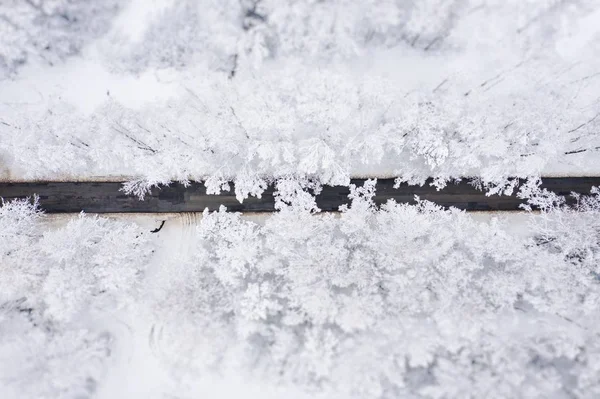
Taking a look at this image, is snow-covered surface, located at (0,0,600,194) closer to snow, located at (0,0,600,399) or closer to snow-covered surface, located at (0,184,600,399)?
snow, located at (0,0,600,399)

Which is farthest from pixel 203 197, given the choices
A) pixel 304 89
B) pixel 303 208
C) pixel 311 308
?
pixel 311 308

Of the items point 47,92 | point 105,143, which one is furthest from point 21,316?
point 47,92

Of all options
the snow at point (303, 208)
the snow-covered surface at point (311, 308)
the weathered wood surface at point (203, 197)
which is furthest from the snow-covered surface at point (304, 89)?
the snow-covered surface at point (311, 308)

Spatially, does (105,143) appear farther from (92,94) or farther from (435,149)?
(435,149)

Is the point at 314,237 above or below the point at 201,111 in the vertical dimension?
below

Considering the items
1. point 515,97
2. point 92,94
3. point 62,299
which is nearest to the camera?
point 62,299

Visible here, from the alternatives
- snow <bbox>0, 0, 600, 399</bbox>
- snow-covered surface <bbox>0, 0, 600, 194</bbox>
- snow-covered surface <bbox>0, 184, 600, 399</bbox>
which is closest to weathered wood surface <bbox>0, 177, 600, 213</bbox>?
snow <bbox>0, 0, 600, 399</bbox>

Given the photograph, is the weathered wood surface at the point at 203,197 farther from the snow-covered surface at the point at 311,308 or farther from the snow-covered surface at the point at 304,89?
the snow-covered surface at the point at 311,308
